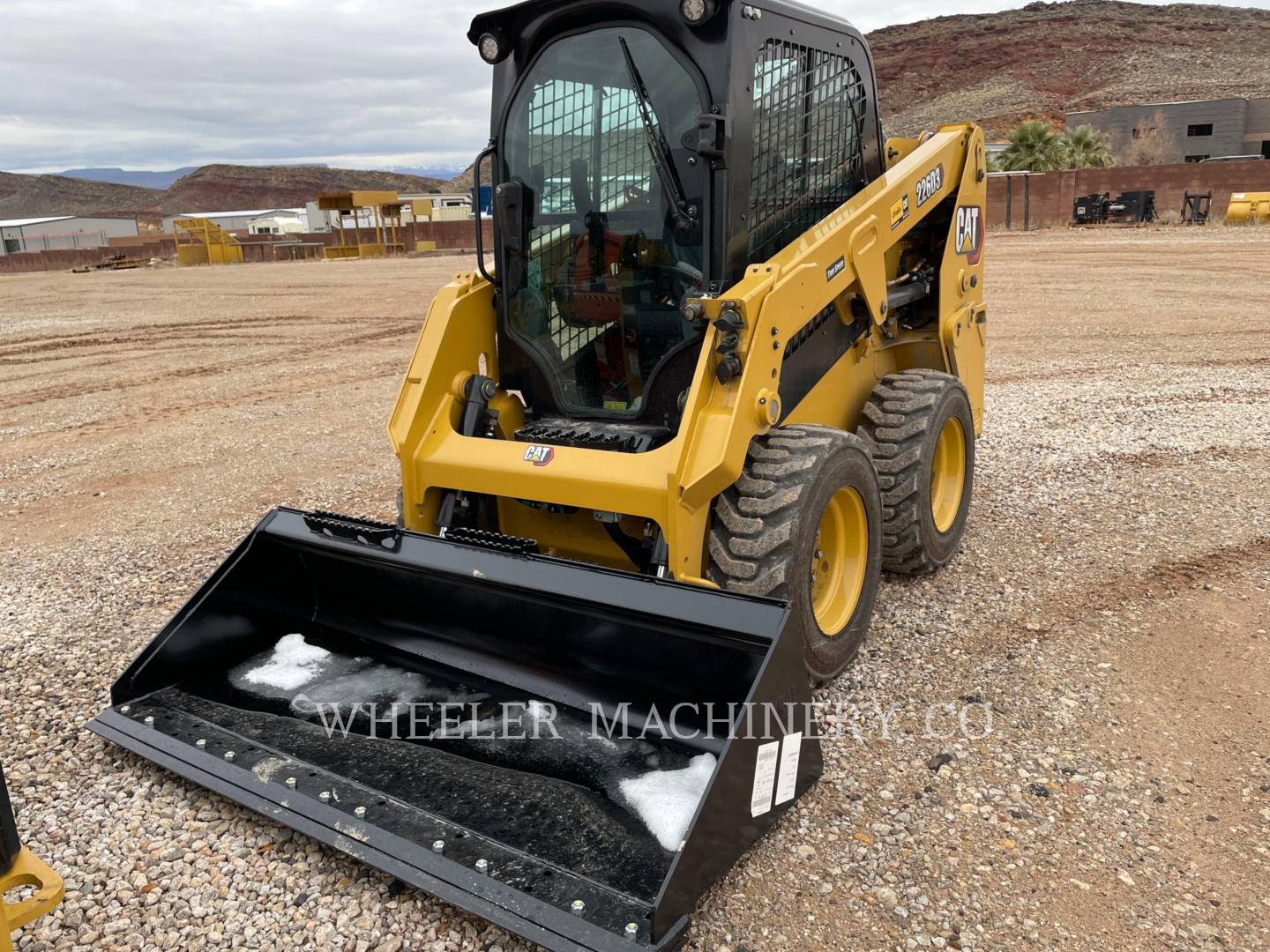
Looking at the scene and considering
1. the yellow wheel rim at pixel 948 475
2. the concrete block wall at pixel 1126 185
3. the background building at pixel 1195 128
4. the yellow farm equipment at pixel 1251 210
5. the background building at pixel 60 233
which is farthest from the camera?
the background building at pixel 60 233

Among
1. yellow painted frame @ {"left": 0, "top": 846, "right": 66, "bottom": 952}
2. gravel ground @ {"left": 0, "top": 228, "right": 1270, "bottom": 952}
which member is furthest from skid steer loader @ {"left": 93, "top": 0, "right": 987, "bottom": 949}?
yellow painted frame @ {"left": 0, "top": 846, "right": 66, "bottom": 952}

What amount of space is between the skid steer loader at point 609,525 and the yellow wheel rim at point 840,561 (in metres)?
0.01

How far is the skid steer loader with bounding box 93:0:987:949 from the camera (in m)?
2.57

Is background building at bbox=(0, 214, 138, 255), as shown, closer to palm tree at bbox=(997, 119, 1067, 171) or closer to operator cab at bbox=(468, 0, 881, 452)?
palm tree at bbox=(997, 119, 1067, 171)

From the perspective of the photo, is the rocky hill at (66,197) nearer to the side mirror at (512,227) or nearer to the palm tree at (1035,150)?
the palm tree at (1035,150)

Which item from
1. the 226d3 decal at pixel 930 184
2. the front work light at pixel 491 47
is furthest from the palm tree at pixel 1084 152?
the front work light at pixel 491 47

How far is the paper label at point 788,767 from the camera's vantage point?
2.55m

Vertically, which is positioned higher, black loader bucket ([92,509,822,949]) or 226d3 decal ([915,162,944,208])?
226d3 decal ([915,162,944,208])

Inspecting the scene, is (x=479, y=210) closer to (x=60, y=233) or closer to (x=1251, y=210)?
(x=1251, y=210)

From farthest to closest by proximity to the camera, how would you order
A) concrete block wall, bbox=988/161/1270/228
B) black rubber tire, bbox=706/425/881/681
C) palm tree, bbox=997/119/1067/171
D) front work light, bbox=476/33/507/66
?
palm tree, bbox=997/119/1067/171
concrete block wall, bbox=988/161/1270/228
front work light, bbox=476/33/507/66
black rubber tire, bbox=706/425/881/681

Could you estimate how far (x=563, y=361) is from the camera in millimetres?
3895

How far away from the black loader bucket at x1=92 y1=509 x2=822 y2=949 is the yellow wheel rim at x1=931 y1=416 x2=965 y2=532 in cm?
226

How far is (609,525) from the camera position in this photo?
11.9 feet

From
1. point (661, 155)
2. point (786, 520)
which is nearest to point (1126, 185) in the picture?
point (661, 155)
